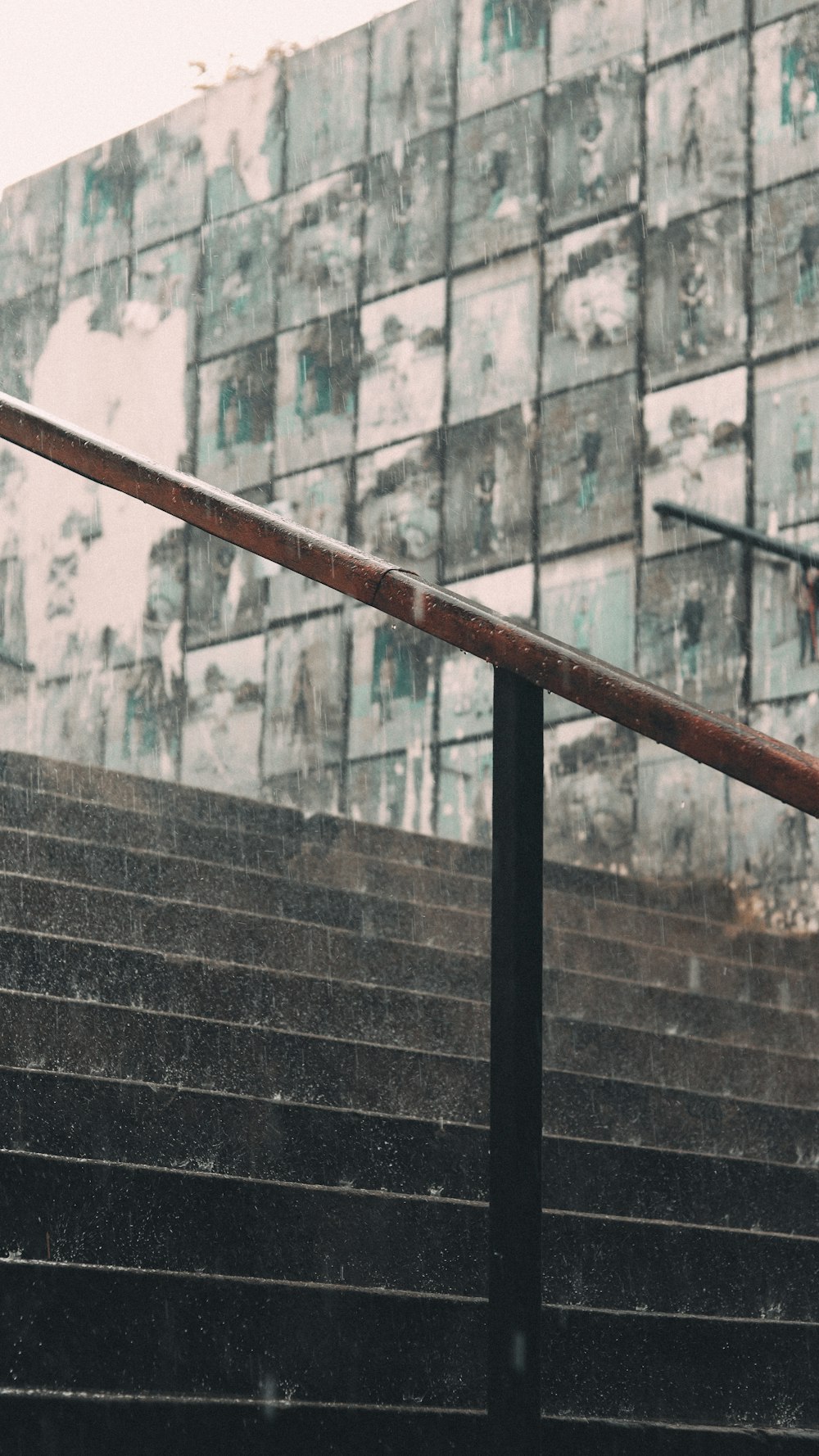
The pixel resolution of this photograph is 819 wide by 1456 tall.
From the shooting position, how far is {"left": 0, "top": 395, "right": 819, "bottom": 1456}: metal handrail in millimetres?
1713

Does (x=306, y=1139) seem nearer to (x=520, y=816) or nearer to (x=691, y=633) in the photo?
(x=520, y=816)

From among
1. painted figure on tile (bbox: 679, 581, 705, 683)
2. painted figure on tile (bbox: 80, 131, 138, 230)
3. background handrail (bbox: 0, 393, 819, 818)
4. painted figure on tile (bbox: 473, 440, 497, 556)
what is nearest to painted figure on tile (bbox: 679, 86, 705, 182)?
painted figure on tile (bbox: 473, 440, 497, 556)

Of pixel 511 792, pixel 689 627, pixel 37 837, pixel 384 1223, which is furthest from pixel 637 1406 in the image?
pixel 689 627

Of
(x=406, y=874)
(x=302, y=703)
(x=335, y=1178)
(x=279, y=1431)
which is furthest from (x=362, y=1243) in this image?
(x=302, y=703)

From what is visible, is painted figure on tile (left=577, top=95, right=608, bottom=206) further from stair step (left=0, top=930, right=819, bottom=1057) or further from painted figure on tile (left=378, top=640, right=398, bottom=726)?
stair step (left=0, top=930, right=819, bottom=1057)

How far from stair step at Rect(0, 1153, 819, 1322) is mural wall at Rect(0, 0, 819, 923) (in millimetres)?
3649

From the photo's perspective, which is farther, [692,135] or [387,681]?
[387,681]

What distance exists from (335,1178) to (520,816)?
41.4 inches

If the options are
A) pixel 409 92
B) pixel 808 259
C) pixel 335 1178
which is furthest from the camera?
pixel 409 92

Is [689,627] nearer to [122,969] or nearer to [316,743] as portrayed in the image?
[316,743]

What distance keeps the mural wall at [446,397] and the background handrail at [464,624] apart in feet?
14.4

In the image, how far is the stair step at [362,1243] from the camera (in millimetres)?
2254

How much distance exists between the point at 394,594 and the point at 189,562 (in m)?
6.49

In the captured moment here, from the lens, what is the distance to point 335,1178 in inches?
106
